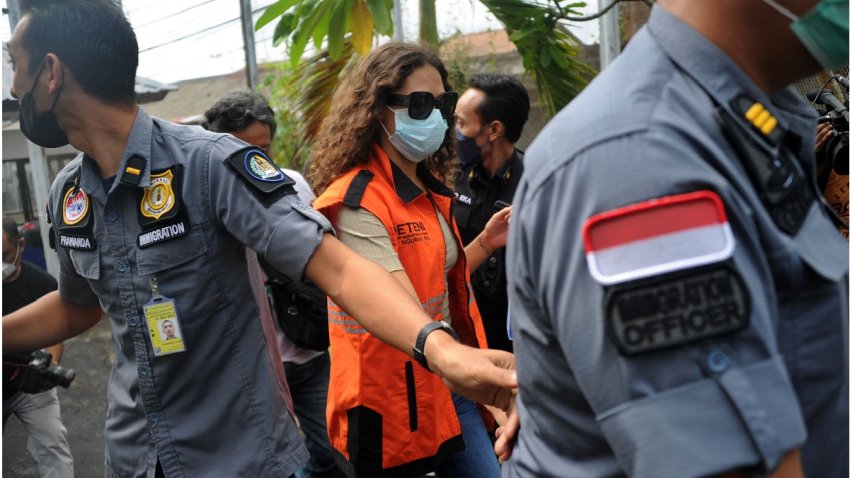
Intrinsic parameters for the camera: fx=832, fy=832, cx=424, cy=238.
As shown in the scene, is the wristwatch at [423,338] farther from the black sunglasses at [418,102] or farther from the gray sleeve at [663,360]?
the black sunglasses at [418,102]

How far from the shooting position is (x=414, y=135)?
2.98 m

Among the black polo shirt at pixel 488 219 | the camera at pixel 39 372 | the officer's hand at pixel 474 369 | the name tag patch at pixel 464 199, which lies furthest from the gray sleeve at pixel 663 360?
the camera at pixel 39 372

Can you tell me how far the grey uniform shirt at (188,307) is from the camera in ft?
7.00

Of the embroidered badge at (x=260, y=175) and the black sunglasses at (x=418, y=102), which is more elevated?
the embroidered badge at (x=260, y=175)

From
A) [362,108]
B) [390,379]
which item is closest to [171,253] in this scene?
[390,379]

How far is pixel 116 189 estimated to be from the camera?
7.11ft

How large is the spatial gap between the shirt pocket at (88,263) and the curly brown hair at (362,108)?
932mm

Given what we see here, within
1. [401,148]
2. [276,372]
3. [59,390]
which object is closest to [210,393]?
[276,372]

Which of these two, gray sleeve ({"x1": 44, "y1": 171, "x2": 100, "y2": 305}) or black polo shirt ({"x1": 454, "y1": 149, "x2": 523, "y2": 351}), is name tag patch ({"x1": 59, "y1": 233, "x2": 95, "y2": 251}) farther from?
black polo shirt ({"x1": 454, "y1": 149, "x2": 523, "y2": 351})

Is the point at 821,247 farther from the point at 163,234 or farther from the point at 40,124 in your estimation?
the point at 40,124

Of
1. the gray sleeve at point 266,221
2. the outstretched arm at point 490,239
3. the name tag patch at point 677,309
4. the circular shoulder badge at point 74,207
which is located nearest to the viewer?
the name tag patch at point 677,309

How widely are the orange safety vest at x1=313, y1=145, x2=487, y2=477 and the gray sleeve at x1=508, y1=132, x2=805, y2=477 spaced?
172 cm

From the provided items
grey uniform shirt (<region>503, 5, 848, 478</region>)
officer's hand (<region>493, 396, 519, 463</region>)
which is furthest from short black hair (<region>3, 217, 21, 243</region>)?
grey uniform shirt (<region>503, 5, 848, 478</region>)

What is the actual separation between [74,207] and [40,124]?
0.78 feet
